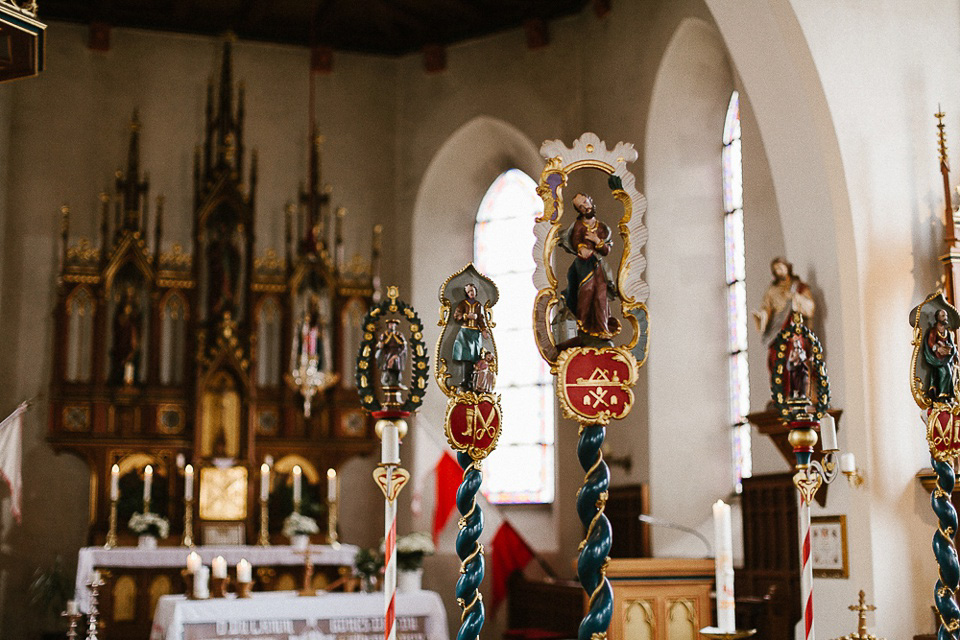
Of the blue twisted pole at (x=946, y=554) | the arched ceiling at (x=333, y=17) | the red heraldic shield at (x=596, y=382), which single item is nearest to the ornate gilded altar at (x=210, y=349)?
the arched ceiling at (x=333, y=17)

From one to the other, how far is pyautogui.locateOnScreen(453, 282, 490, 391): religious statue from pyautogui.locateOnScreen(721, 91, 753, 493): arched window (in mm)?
6188

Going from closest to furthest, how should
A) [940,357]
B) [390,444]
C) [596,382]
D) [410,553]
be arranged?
[596,382] → [390,444] → [940,357] → [410,553]

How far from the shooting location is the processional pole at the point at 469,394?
6.12 meters

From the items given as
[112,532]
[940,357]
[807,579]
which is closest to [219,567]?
[112,532]

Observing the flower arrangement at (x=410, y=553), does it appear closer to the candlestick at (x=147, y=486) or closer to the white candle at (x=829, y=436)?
the candlestick at (x=147, y=486)

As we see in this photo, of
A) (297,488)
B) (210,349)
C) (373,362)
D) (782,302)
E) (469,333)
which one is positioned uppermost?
(210,349)

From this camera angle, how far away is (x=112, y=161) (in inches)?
561

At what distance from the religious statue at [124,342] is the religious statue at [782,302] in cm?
704

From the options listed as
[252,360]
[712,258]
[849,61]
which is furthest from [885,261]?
[252,360]

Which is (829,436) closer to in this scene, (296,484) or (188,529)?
(296,484)

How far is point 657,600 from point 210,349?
6277 millimetres

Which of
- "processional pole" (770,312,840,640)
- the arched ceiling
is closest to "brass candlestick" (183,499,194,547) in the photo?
the arched ceiling

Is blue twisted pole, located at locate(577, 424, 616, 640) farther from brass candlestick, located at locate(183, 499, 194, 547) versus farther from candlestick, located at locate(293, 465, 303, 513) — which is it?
brass candlestick, located at locate(183, 499, 194, 547)

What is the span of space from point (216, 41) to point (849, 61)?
342 inches
